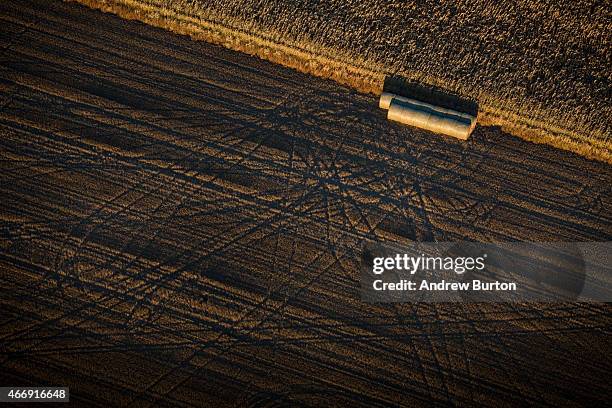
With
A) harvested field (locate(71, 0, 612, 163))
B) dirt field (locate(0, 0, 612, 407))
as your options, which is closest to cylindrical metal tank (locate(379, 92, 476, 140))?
dirt field (locate(0, 0, 612, 407))

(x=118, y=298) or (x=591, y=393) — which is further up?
(x=118, y=298)

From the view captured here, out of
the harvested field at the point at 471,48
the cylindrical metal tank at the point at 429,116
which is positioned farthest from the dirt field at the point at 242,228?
the harvested field at the point at 471,48

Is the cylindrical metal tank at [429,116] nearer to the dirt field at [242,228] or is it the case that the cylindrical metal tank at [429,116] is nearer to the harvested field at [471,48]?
the dirt field at [242,228]

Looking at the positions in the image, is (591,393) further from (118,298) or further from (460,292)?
(118,298)

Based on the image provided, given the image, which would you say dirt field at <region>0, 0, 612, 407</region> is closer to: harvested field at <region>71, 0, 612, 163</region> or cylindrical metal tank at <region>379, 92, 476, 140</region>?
cylindrical metal tank at <region>379, 92, 476, 140</region>

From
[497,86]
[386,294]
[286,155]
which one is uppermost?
[497,86]

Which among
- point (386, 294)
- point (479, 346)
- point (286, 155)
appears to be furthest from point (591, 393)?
point (286, 155)
